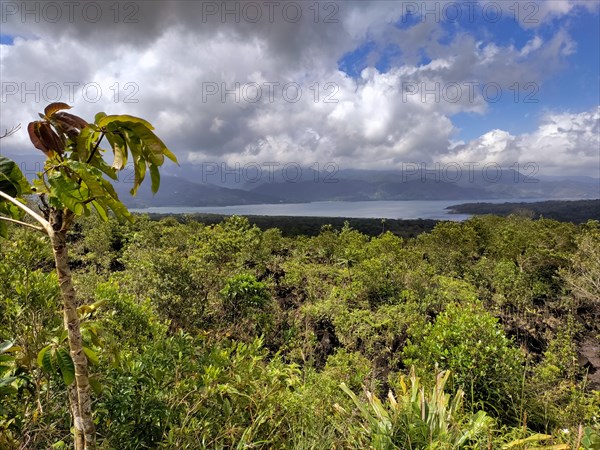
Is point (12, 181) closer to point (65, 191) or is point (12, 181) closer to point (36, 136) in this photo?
point (36, 136)

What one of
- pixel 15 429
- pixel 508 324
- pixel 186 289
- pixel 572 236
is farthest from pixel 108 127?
pixel 572 236

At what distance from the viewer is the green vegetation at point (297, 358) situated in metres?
2.14

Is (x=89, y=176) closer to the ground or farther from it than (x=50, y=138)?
closer to the ground

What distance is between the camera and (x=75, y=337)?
1.23m

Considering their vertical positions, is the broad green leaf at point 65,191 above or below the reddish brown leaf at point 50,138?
below

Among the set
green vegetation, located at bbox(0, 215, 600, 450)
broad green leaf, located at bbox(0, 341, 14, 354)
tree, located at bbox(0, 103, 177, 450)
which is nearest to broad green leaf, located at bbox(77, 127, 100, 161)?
tree, located at bbox(0, 103, 177, 450)

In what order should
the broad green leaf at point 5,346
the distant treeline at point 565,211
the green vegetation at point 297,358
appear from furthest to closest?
1. the distant treeline at point 565,211
2. the green vegetation at point 297,358
3. the broad green leaf at point 5,346

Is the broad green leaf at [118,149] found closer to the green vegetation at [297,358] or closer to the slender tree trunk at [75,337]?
the slender tree trunk at [75,337]

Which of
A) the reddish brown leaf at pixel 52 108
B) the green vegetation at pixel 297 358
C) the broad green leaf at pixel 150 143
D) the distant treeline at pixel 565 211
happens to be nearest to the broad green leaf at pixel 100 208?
the broad green leaf at pixel 150 143

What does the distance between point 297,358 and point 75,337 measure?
17.0 ft

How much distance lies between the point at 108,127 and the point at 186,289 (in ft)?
15.8

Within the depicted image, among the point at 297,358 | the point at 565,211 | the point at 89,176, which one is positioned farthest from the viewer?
the point at 565,211

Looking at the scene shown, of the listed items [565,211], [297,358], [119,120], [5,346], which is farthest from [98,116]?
[565,211]

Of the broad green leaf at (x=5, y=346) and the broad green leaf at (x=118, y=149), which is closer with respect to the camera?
the broad green leaf at (x=118, y=149)
